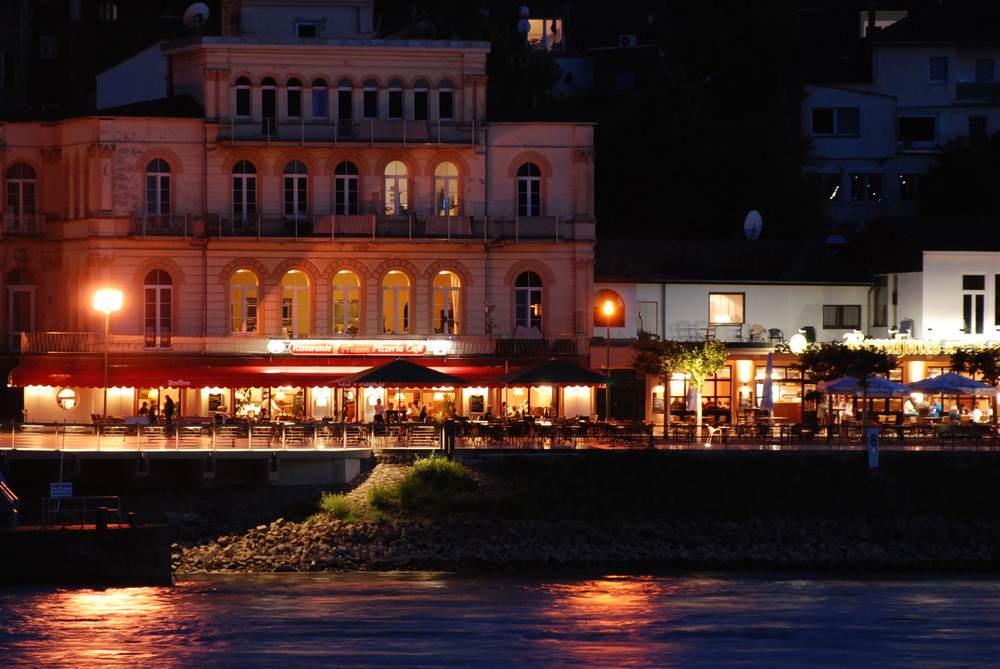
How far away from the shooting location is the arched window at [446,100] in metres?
68.2

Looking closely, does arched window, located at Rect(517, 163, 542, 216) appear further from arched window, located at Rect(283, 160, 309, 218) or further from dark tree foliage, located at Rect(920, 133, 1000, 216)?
dark tree foliage, located at Rect(920, 133, 1000, 216)

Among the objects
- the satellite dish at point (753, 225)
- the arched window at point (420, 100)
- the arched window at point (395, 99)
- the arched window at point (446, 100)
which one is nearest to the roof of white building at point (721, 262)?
the satellite dish at point (753, 225)

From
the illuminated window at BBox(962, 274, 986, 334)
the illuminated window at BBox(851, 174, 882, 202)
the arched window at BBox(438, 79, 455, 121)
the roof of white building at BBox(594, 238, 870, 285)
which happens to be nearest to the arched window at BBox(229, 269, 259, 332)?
the arched window at BBox(438, 79, 455, 121)

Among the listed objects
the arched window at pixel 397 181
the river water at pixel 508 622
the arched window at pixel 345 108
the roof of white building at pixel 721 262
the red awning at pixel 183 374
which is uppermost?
the arched window at pixel 345 108

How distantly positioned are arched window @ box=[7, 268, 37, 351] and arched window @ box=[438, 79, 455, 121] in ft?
50.9

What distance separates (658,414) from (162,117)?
2025cm

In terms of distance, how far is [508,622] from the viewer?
44.0 meters

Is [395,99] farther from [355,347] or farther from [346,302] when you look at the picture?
[355,347]

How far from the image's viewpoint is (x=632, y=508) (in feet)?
181

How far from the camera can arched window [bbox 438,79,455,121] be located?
6825cm

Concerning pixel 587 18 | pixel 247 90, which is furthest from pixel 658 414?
pixel 587 18

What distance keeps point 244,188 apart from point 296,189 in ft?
5.88

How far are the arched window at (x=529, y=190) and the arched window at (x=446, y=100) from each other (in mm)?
3122

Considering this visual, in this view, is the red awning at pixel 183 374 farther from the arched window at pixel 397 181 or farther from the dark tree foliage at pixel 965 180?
the dark tree foliage at pixel 965 180
